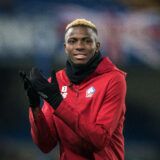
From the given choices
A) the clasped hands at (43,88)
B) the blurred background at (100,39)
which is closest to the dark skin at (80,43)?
the clasped hands at (43,88)

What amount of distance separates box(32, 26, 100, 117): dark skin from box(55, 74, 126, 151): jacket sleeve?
8.4 inches

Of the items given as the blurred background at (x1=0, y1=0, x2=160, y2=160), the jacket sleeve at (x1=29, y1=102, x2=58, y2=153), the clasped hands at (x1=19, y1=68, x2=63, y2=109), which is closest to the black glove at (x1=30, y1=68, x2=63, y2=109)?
the clasped hands at (x1=19, y1=68, x2=63, y2=109)

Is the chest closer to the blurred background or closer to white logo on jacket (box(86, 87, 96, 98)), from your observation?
white logo on jacket (box(86, 87, 96, 98))

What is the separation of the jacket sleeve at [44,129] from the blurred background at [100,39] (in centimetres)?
273

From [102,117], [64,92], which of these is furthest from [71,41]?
[102,117]

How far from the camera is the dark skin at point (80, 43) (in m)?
2.00

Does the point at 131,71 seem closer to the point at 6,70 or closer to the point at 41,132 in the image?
the point at 6,70

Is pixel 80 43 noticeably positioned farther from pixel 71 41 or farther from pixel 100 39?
pixel 100 39

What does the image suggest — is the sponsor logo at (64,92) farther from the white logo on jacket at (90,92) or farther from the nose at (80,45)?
the nose at (80,45)

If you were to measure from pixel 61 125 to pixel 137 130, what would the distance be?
10.3 feet

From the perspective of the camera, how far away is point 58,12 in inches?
191

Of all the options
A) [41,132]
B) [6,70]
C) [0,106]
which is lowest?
[0,106]

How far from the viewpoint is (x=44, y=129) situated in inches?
79.7

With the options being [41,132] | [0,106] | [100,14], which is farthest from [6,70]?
[41,132]
